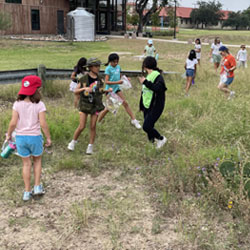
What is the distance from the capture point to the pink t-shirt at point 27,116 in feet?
12.0

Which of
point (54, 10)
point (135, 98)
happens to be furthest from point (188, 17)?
point (135, 98)

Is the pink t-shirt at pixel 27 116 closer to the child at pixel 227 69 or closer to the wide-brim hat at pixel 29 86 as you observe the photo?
the wide-brim hat at pixel 29 86

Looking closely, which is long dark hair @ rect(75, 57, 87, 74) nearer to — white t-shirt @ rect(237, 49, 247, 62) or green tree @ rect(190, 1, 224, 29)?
white t-shirt @ rect(237, 49, 247, 62)

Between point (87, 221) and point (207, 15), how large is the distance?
98630 mm

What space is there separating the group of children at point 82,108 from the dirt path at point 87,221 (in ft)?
1.07

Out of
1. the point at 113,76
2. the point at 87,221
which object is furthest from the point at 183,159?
the point at 113,76

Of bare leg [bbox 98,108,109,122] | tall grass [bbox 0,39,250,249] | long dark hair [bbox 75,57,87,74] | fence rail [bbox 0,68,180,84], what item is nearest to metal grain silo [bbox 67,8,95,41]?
fence rail [bbox 0,68,180,84]

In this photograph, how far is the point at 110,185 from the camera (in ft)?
14.0

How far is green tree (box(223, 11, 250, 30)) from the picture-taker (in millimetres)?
89312

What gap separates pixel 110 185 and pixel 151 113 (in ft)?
5.03

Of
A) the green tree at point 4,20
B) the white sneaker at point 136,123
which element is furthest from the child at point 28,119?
the green tree at point 4,20

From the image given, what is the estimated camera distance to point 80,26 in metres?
34.1

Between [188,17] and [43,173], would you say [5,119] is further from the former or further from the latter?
[188,17]

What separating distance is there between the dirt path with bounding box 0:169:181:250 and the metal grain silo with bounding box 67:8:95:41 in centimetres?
3155
